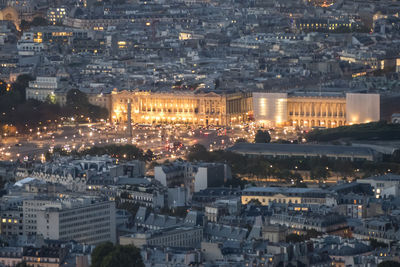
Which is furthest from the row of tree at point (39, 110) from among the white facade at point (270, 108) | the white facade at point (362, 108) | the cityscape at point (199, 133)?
the white facade at point (362, 108)

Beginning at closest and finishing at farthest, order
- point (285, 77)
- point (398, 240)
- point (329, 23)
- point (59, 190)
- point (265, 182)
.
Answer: point (398, 240) < point (59, 190) < point (265, 182) < point (285, 77) < point (329, 23)

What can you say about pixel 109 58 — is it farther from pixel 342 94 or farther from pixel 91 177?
pixel 91 177

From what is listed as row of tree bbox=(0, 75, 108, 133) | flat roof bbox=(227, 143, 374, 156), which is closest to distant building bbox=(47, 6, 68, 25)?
row of tree bbox=(0, 75, 108, 133)

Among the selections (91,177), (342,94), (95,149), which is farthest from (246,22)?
(91,177)

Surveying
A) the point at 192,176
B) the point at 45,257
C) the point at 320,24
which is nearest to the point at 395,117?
the point at 192,176

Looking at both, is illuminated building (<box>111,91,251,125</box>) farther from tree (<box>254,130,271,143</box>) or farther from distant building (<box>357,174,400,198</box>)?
distant building (<box>357,174,400,198</box>)

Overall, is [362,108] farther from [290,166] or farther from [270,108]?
[290,166]
